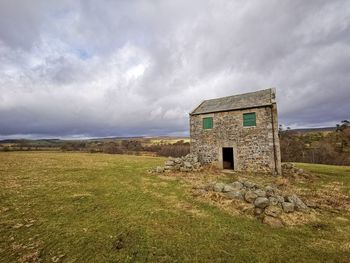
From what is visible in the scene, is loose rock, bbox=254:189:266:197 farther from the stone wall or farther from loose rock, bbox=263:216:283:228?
the stone wall

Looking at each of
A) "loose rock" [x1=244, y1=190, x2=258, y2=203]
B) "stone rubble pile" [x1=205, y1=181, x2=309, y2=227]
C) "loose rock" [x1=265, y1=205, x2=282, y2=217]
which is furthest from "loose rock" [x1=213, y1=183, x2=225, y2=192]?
"loose rock" [x1=265, y1=205, x2=282, y2=217]

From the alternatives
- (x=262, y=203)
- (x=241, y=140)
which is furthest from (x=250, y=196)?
(x=241, y=140)

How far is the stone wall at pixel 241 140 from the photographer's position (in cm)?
1838

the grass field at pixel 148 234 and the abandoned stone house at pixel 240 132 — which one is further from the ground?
the abandoned stone house at pixel 240 132

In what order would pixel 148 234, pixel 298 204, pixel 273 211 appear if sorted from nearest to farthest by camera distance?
pixel 148 234 < pixel 273 211 < pixel 298 204

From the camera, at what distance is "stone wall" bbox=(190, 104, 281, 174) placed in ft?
60.3

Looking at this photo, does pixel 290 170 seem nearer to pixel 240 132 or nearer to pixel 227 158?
pixel 240 132

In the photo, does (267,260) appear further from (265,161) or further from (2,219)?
(265,161)

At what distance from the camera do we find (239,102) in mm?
21297

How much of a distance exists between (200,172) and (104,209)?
11.8 metres

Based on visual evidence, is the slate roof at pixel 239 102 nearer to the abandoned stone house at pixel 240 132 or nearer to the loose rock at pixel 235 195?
the abandoned stone house at pixel 240 132

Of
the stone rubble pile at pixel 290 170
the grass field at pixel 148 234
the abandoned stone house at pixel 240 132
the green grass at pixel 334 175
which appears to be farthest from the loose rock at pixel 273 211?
the stone rubble pile at pixel 290 170

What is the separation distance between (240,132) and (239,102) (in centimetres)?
361

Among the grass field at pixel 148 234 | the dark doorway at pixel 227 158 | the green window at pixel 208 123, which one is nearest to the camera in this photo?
the grass field at pixel 148 234
